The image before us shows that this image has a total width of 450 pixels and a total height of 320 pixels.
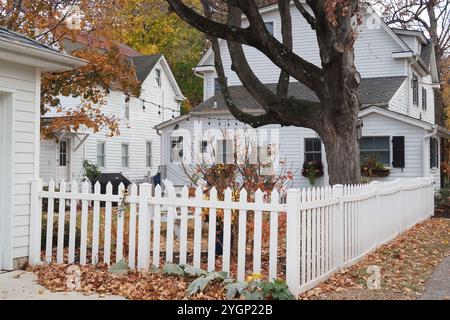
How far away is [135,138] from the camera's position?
29.4 metres

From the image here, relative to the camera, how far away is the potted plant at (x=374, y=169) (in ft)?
61.3

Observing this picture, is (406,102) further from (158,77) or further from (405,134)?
(158,77)

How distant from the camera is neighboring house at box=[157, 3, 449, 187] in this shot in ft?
60.5

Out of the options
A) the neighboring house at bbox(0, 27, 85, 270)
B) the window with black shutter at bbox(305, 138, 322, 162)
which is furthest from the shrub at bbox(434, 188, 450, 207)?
the neighboring house at bbox(0, 27, 85, 270)

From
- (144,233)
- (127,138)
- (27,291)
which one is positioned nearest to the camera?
(27,291)

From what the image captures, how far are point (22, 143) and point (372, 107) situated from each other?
537 inches

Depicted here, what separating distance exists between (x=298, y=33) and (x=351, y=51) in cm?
1309

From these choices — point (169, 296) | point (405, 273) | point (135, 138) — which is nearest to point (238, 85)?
point (135, 138)

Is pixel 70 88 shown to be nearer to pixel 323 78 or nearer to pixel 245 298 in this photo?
pixel 323 78

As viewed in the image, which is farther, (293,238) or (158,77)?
(158,77)

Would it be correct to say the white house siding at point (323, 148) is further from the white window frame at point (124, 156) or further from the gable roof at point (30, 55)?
the gable roof at point (30, 55)

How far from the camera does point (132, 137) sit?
2914 cm

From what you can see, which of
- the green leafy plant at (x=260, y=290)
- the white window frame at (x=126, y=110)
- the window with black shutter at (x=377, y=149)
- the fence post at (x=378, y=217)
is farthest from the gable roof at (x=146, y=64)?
the green leafy plant at (x=260, y=290)

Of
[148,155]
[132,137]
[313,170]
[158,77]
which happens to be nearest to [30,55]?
[313,170]
